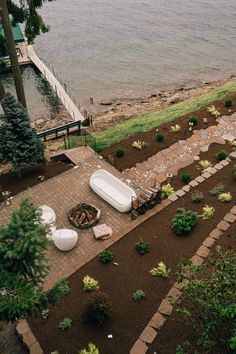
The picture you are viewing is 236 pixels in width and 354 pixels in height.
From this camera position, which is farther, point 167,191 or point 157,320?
point 167,191

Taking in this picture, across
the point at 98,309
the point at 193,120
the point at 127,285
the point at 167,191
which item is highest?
the point at 193,120

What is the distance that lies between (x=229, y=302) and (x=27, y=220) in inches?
203

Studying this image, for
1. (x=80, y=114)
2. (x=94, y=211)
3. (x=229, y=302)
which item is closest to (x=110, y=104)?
(x=80, y=114)

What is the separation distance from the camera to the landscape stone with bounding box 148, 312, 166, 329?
11.9m

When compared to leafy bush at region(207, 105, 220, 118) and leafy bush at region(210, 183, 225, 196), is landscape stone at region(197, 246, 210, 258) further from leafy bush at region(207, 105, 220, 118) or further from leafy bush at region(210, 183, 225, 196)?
leafy bush at region(207, 105, 220, 118)

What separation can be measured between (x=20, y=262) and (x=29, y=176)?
12.2 meters

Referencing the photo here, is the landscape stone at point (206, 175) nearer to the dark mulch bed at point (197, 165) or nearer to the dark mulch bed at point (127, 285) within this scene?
the dark mulch bed at point (197, 165)

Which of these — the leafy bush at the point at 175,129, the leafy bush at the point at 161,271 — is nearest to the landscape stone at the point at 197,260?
the leafy bush at the point at 161,271

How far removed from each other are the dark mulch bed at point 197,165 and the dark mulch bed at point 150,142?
183 centimetres

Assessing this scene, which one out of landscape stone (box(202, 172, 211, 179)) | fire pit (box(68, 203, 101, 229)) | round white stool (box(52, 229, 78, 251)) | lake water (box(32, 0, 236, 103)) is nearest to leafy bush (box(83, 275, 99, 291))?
round white stool (box(52, 229, 78, 251))

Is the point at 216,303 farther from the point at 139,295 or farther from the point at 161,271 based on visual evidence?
the point at 161,271

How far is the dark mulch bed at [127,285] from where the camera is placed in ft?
38.9

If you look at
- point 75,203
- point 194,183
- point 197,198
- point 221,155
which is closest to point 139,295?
point 197,198

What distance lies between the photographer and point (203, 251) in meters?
14.0
